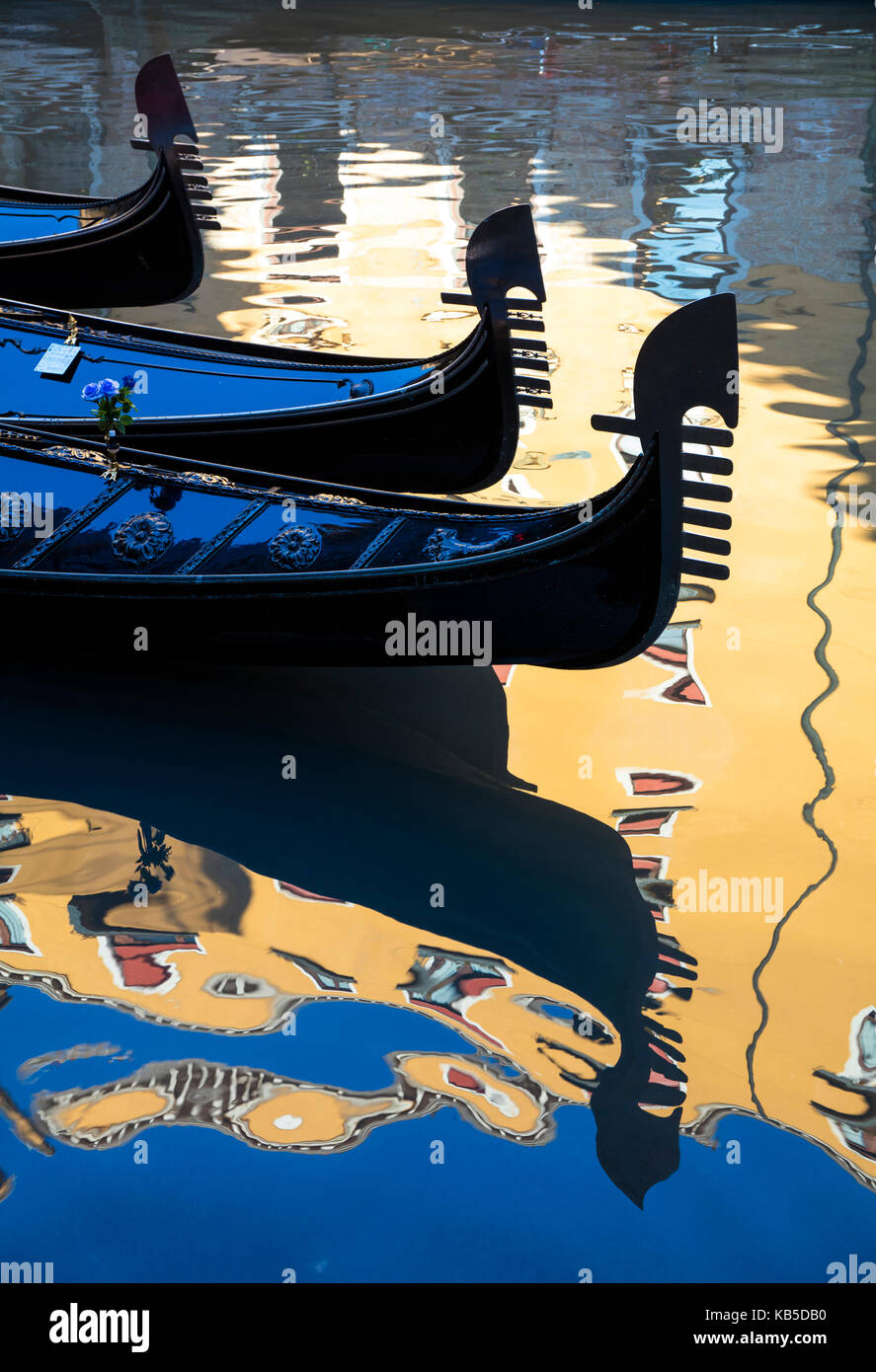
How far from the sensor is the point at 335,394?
156 inches

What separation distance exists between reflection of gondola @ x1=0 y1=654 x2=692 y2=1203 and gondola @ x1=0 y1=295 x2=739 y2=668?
20 cm

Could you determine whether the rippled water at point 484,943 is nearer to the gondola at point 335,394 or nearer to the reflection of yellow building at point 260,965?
the reflection of yellow building at point 260,965

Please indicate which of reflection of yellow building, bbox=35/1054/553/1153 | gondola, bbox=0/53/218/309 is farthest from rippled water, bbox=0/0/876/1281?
gondola, bbox=0/53/218/309

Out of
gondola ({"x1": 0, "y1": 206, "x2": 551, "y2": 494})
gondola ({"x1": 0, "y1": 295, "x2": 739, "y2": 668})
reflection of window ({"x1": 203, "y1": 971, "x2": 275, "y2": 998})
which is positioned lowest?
reflection of window ({"x1": 203, "y1": 971, "x2": 275, "y2": 998})

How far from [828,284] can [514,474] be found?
8.89 ft

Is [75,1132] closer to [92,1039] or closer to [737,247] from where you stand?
[92,1039]

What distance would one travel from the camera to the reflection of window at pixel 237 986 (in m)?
2.52

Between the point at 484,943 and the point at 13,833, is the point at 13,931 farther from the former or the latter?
the point at 484,943

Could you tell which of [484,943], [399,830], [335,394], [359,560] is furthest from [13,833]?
[335,394]

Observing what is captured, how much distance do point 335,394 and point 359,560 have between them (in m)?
1.10

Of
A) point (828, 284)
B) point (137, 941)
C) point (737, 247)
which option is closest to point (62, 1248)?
point (137, 941)

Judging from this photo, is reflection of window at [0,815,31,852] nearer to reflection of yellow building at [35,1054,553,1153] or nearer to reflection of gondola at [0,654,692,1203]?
reflection of gondola at [0,654,692,1203]

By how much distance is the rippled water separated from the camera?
6.95ft

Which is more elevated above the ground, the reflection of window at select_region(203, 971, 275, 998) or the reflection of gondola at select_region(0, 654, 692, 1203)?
the reflection of gondola at select_region(0, 654, 692, 1203)
